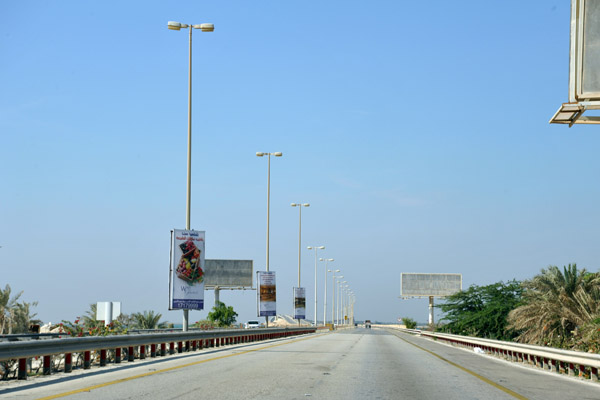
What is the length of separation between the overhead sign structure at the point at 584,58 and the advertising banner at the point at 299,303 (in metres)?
61.4

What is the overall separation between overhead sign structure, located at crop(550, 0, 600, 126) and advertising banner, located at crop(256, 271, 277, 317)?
42.8 m

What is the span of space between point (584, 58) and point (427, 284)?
10834 cm

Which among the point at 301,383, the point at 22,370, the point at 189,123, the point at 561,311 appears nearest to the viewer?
the point at 301,383

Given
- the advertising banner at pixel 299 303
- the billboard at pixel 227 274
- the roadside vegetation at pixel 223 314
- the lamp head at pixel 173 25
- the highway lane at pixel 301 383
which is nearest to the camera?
the highway lane at pixel 301 383

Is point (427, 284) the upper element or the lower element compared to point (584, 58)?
lower

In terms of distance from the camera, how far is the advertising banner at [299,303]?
76.2 metres

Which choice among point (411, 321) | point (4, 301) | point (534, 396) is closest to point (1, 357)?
point (534, 396)

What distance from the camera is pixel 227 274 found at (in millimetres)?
102562

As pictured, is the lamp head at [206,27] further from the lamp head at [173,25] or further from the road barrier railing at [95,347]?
the road barrier railing at [95,347]

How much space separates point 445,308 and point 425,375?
112 ft

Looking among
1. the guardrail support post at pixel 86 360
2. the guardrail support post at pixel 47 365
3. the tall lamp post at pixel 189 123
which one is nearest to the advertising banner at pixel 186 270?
the tall lamp post at pixel 189 123

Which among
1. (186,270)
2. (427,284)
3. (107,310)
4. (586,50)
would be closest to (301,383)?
(586,50)

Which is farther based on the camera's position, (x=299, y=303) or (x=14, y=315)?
(x=299, y=303)

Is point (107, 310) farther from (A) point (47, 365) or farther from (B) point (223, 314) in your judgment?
(B) point (223, 314)
